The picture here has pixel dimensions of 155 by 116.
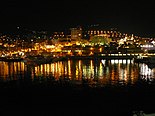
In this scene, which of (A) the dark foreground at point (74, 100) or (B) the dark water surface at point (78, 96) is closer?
(A) the dark foreground at point (74, 100)

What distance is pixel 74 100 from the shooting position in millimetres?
12977

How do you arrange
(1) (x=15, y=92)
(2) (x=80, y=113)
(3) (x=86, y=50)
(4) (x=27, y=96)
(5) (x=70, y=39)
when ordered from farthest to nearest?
(5) (x=70, y=39)
(3) (x=86, y=50)
(1) (x=15, y=92)
(4) (x=27, y=96)
(2) (x=80, y=113)

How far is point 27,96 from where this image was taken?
14.1 meters

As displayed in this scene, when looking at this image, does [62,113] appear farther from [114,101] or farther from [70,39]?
[70,39]

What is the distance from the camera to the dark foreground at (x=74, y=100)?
11289 millimetres

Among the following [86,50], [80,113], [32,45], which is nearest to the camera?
[80,113]

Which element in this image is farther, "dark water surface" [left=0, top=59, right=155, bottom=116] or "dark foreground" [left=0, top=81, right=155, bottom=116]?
"dark water surface" [left=0, top=59, right=155, bottom=116]

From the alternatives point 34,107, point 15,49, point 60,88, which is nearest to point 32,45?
point 15,49

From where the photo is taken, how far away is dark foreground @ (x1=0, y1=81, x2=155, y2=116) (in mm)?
11289

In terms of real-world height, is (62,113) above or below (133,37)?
below

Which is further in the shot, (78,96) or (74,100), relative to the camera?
(78,96)

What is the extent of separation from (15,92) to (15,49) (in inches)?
1367

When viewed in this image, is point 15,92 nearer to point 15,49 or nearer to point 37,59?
point 37,59

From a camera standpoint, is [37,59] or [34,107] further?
[37,59]
